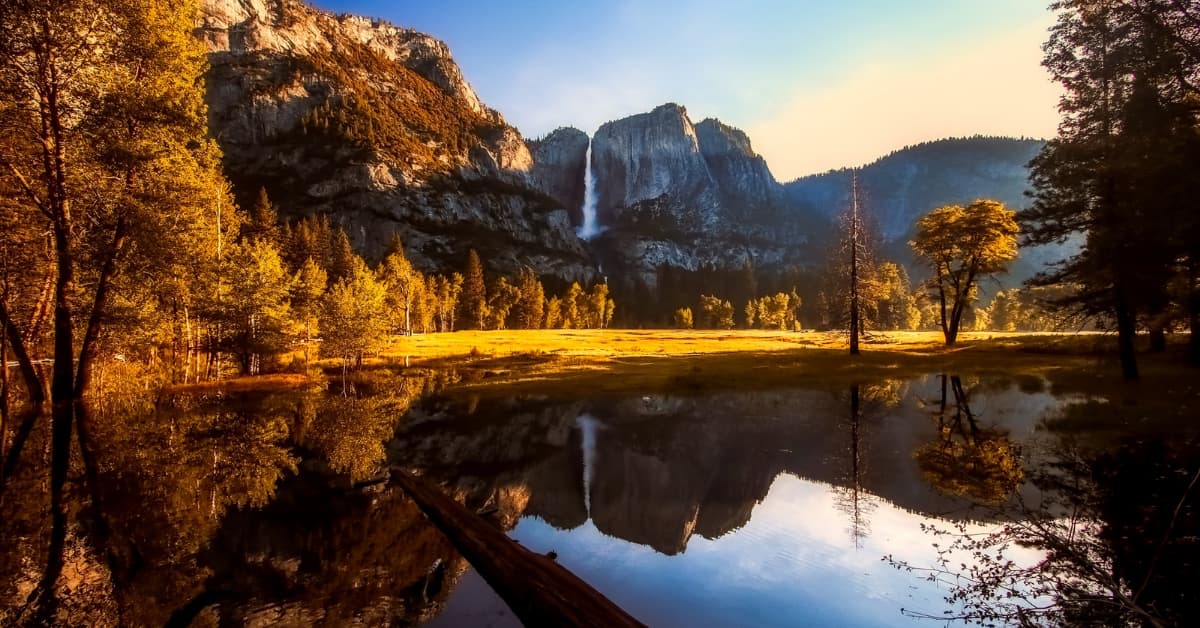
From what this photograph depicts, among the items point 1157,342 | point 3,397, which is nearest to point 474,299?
point 3,397

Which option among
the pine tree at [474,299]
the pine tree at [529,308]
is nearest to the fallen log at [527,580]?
the pine tree at [474,299]

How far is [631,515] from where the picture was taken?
12305 millimetres

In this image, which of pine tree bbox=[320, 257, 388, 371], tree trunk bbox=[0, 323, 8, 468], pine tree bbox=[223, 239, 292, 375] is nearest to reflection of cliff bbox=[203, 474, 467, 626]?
tree trunk bbox=[0, 323, 8, 468]

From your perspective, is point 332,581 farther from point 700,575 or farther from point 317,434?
point 317,434

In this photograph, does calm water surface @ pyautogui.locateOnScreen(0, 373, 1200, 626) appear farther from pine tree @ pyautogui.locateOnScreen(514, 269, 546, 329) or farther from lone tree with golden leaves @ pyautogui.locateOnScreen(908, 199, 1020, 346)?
pine tree @ pyautogui.locateOnScreen(514, 269, 546, 329)

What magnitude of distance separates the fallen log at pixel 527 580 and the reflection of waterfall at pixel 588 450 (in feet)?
13.4

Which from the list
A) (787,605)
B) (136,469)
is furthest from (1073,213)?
(136,469)

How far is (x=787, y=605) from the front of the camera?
7973mm

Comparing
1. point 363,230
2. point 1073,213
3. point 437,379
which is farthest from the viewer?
point 363,230

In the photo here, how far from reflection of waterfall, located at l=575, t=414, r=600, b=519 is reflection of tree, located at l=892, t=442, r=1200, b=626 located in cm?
719

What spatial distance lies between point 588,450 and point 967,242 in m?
54.6

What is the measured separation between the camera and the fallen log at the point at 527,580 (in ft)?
18.9

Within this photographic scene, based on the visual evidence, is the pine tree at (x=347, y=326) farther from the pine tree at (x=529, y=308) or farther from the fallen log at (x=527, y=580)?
the pine tree at (x=529, y=308)

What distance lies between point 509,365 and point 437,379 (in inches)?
360
